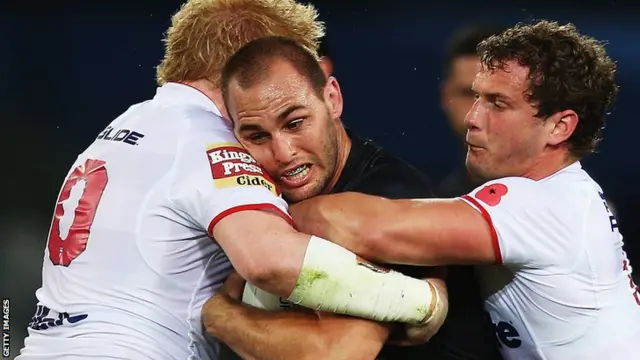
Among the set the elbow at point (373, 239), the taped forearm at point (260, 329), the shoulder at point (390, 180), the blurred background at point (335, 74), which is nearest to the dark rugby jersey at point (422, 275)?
the shoulder at point (390, 180)

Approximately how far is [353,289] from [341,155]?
385mm

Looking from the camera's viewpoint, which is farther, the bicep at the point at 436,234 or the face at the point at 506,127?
the face at the point at 506,127

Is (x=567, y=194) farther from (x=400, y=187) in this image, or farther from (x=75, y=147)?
(x=75, y=147)

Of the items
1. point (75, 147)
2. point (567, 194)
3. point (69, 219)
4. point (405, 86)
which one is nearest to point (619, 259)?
point (567, 194)

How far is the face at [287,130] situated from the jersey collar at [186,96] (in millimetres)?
64

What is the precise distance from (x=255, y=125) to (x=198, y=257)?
0.90 ft

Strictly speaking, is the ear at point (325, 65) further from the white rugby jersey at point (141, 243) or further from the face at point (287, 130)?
the white rugby jersey at point (141, 243)

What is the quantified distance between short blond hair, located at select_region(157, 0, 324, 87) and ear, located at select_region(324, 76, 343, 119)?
0.29 ft

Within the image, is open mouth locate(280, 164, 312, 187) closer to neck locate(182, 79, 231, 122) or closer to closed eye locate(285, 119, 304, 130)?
closed eye locate(285, 119, 304, 130)

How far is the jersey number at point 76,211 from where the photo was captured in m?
1.59

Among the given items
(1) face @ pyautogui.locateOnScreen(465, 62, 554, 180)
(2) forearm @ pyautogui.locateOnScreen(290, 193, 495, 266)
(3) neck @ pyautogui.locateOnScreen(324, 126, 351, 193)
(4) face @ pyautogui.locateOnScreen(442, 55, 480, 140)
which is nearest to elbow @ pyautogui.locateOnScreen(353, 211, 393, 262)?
(2) forearm @ pyautogui.locateOnScreen(290, 193, 495, 266)

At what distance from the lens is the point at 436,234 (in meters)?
1.50

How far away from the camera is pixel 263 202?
1.44 metres

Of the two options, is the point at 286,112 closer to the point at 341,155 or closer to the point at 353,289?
the point at 341,155
